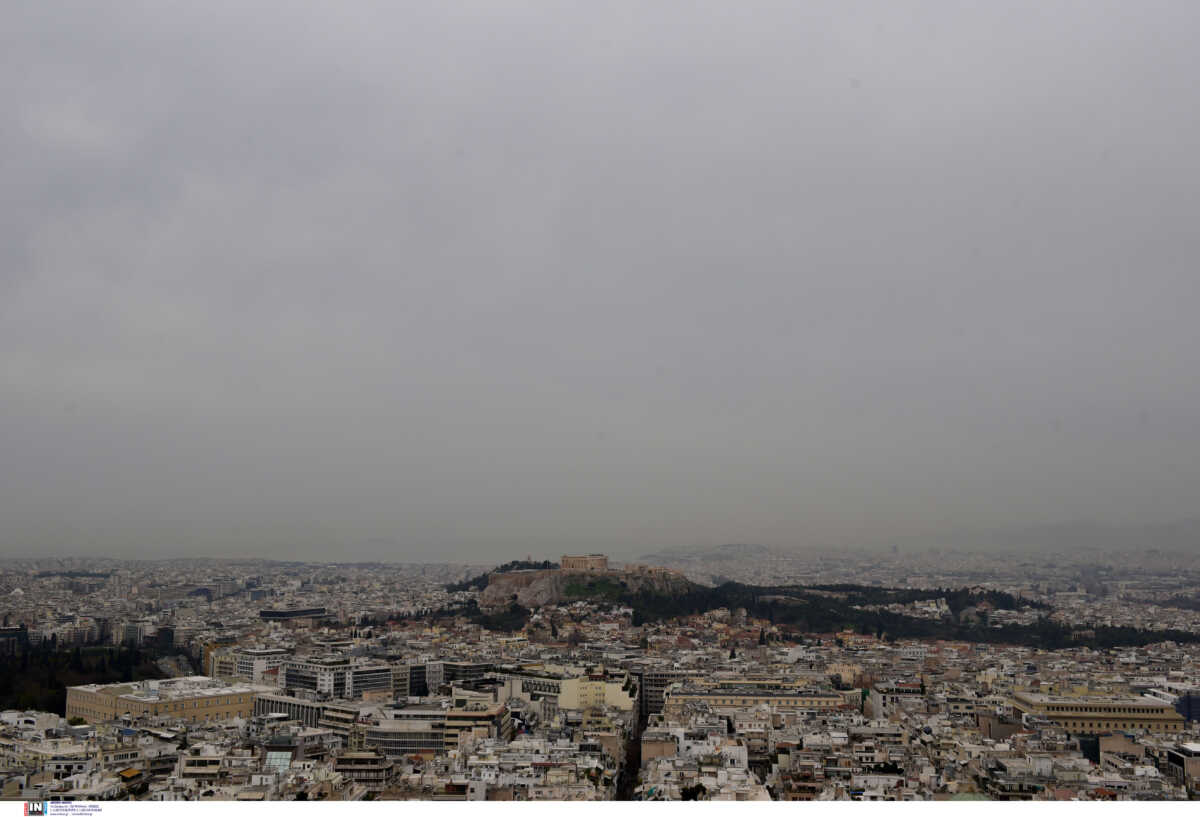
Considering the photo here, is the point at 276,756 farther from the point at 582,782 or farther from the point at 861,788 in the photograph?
the point at 861,788

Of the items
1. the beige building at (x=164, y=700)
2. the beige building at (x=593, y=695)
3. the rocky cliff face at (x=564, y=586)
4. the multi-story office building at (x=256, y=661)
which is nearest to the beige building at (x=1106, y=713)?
the beige building at (x=593, y=695)

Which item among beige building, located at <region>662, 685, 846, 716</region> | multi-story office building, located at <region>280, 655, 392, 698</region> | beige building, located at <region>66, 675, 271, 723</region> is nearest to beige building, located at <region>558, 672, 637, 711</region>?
beige building, located at <region>662, 685, 846, 716</region>

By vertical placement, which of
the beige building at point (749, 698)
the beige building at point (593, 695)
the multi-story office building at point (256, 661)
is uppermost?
the beige building at point (593, 695)

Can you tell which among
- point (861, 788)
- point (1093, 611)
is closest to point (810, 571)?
point (1093, 611)

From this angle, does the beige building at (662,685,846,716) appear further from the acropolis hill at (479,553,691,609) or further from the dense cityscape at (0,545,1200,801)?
the acropolis hill at (479,553,691,609)

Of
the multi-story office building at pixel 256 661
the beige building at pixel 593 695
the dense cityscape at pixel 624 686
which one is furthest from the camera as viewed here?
the multi-story office building at pixel 256 661

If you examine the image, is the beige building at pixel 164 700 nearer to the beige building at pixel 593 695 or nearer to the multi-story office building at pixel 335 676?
the multi-story office building at pixel 335 676

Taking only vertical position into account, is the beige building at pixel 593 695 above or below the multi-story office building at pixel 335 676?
above
